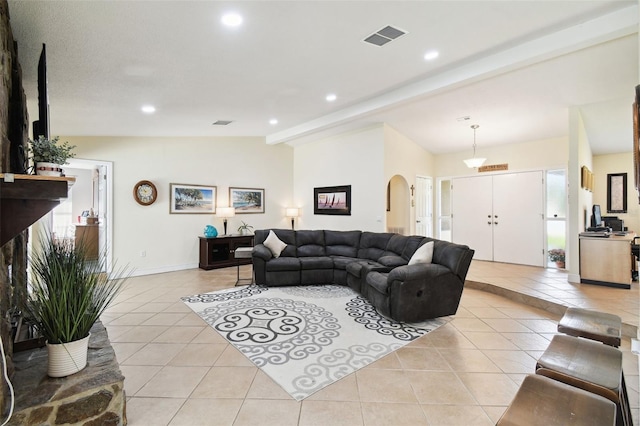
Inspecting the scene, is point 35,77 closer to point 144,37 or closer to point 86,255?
point 144,37

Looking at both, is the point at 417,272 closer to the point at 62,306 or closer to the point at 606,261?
the point at 62,306

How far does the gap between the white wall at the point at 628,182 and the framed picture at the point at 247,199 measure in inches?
291

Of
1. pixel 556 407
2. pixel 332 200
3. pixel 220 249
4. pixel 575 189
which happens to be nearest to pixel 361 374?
pixel 556 407

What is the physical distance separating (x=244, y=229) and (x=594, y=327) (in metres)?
6.55

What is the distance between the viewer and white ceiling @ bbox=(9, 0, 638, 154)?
2.46 meters

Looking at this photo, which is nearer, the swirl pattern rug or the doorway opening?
the swirl pattern rug

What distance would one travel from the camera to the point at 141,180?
590cm

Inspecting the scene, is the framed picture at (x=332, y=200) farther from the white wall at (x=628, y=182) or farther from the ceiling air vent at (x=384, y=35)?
the white wall at (x=628, y=182)

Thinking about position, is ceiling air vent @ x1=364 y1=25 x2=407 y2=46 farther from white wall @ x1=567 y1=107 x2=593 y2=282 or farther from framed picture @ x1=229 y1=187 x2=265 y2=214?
framed picture @ x1=229 y1=187 x2=265 y2=214

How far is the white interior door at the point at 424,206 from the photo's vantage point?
701 cm

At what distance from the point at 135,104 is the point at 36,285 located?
311 cm

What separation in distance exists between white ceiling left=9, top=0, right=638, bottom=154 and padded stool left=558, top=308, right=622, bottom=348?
245 cm

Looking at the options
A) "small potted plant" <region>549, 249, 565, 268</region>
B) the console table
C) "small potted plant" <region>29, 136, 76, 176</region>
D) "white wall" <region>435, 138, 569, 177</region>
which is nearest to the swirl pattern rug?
the console table

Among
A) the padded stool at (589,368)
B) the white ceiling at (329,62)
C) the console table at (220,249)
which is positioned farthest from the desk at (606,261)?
the console table at (220,249)
